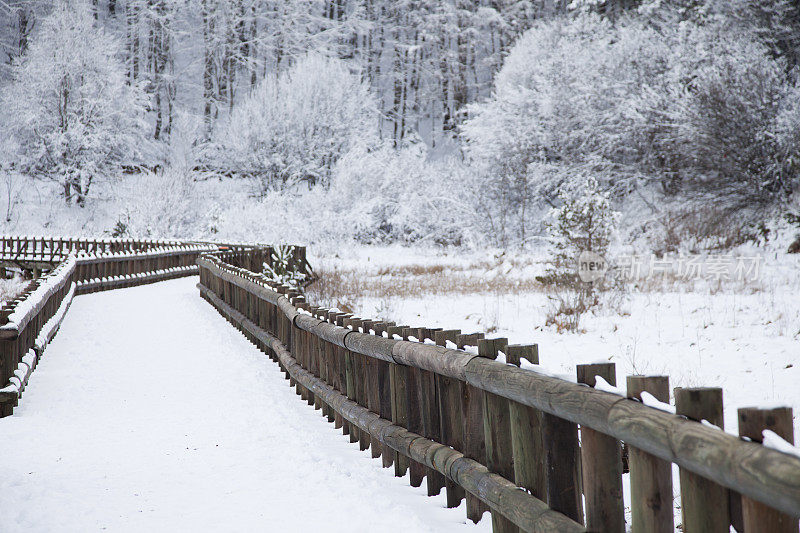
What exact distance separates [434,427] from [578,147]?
28.3 m

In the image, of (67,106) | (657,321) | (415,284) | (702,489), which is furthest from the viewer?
(67,106)

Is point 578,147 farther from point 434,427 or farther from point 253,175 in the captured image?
point 434,427

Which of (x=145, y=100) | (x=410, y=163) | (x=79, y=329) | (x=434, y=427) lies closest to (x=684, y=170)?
(x=410, y=163)

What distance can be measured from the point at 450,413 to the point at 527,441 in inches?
34.1

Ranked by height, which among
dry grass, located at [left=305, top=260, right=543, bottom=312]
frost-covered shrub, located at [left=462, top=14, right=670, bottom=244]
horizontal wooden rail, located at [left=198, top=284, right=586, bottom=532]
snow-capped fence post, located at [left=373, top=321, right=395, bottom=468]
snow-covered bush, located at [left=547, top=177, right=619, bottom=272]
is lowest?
horizontal wooden rail, located at [left=198, top=284, right=586, bottom=532]

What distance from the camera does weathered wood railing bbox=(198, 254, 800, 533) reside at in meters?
1.60

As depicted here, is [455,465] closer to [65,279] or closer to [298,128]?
[65,279]

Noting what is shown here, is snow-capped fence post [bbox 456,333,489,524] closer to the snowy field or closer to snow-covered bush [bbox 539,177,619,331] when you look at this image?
the snowy field

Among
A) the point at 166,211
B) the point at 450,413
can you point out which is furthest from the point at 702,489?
the point at 166,211

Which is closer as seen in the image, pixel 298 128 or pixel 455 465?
pixel 455 465

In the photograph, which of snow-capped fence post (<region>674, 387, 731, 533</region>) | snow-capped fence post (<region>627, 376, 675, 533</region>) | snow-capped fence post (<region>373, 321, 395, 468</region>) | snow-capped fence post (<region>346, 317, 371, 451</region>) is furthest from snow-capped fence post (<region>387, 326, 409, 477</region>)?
snow-capped fence post (<region>674, 387, 731, 533</region>)

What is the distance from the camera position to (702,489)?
1.84 metres

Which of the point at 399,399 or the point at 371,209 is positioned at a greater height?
the point at 371,209

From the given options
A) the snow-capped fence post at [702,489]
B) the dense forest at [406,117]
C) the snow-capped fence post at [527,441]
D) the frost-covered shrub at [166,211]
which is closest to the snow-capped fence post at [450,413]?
the snow-capped fence post at [527,441]
